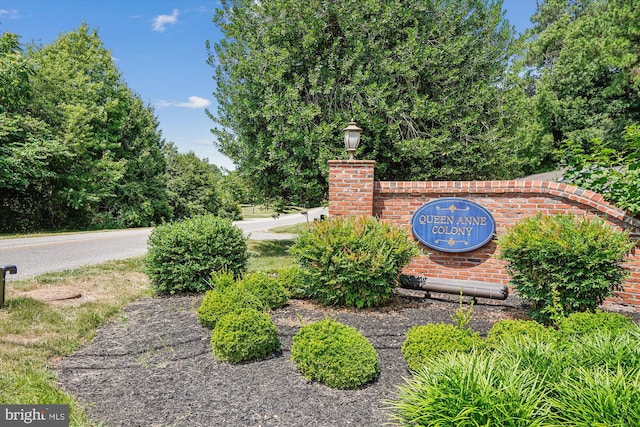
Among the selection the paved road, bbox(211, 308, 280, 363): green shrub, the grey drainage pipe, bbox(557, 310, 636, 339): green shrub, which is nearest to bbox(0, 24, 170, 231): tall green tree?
the paved road

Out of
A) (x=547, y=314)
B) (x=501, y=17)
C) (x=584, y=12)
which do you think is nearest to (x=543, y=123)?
(x=584, y=12)

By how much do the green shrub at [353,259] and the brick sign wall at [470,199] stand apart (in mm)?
1286

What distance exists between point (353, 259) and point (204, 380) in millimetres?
2240

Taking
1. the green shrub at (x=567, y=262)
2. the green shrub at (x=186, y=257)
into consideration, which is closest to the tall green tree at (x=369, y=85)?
the green shrub at (x=186, y=257)

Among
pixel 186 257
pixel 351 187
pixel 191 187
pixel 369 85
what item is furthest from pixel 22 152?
pixel 351 187

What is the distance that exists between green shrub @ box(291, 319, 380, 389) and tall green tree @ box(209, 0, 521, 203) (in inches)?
235

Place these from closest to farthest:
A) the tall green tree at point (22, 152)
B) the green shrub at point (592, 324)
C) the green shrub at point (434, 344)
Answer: the green shrub at point (434, 344)
the green shrub at point (592, 324)
the tall green tree at point (22, 152)

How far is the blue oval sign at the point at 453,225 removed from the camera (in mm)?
5988

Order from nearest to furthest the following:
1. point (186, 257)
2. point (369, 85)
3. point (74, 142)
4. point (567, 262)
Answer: point (567, 262), point (186, 257), point (369, 85), point (74, 142)

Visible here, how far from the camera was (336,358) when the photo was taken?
291cm

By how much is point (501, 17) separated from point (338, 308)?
897 centimetres

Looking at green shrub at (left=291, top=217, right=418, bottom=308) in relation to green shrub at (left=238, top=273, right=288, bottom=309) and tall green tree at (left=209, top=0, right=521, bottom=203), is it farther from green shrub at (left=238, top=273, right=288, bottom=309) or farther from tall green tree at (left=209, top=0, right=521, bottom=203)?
tall green tree at (left=209, top=0, right=521, bottom=203)

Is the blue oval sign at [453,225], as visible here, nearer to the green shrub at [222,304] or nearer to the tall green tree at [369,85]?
the tall green tree at [369,85]

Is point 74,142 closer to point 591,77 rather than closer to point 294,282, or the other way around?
point 294,282
